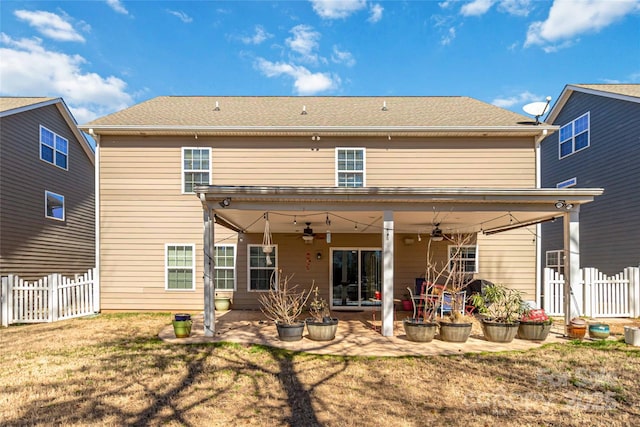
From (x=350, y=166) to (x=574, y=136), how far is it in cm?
976

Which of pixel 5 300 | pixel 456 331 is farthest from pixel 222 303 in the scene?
pixel 456 331

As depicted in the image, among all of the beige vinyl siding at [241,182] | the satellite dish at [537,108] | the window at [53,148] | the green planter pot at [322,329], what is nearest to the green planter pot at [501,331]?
the green planter pot at [322,329]

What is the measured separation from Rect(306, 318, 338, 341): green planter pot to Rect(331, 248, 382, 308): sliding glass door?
4.01m

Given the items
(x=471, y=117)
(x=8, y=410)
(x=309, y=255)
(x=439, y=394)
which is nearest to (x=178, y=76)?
(x=309, y=255)

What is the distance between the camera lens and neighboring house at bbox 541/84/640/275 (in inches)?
446

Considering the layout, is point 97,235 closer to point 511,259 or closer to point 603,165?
point 511,259

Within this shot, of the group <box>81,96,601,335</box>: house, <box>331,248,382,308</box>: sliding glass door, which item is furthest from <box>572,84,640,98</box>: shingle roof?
<box>331,248,382,308</box>: sliding glass door

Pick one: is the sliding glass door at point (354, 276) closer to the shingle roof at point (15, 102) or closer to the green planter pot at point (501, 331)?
the green planter pot at point (501, 331)

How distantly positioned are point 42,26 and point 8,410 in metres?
14.9

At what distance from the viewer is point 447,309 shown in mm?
9117

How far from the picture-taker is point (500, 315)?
274 inches

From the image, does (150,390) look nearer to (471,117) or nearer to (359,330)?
(359,330)

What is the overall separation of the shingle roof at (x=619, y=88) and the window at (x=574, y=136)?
984 mm

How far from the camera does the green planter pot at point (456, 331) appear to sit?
21.7ft
